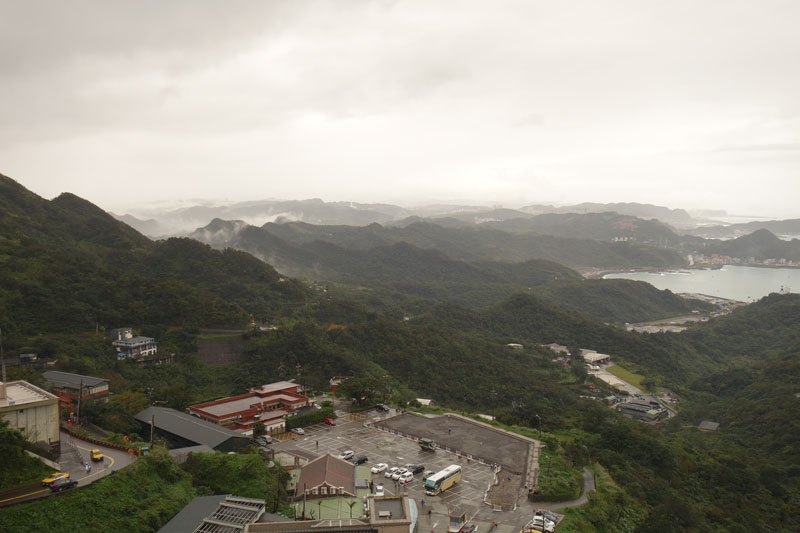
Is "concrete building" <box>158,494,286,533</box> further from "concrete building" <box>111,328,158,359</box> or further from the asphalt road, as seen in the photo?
"concrete building" <box>111,328,158,359</box>

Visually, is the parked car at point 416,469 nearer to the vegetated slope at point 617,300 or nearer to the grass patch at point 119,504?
the grass patch at point 119,504

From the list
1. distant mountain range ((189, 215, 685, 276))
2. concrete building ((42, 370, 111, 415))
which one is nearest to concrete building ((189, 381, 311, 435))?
concrete building ((42, 370, 111, 415))

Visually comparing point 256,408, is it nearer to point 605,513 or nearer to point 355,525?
point 355,525

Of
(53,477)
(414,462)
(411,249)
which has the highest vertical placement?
(411,249)

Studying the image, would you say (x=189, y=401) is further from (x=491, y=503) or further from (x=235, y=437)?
(x=491, y=503)

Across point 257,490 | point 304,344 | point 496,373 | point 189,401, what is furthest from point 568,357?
point 257,490

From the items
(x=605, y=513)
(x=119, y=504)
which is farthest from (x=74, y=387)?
(x=605, y=513)
